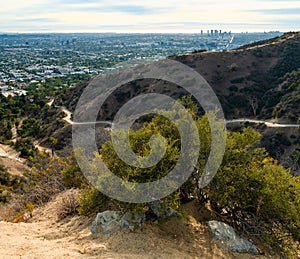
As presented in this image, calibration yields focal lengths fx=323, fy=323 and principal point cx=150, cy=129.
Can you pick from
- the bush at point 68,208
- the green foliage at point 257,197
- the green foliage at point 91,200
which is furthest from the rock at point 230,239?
the bush at point 68,208

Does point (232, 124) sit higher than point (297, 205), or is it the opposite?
point (297, 205)

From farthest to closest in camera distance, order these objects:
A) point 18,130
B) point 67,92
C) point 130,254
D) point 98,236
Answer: point 67,92
point 18,130
point 98,236
point 130,254

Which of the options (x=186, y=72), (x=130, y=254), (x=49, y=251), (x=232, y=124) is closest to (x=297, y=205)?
(x=130, y=254)

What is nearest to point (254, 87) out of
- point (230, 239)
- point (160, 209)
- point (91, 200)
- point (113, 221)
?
point (230, 239)

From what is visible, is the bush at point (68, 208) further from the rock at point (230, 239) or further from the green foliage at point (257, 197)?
the rock at point (230, 239)

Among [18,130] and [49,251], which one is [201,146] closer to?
[49,251]

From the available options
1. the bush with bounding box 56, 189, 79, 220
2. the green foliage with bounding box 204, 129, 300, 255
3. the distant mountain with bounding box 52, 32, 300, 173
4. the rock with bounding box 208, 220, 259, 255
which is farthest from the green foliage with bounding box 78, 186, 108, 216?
the distant mountain with bounding box 52, 32, 300, 173
